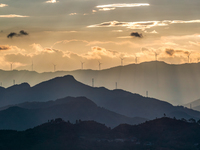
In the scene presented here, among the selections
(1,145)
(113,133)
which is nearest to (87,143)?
(113,133)

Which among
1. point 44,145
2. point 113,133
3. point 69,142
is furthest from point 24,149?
point 113,133

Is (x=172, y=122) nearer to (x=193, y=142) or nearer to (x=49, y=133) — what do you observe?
(x=193, y=142)

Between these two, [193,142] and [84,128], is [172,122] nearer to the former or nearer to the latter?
[193,142]

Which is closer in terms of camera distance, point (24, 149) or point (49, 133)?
point (24, 149)

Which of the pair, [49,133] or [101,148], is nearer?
[101,148]

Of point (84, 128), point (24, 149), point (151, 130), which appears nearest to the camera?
point (24, 149)

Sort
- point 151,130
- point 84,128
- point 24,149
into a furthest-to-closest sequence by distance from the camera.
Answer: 1. point 84,128
2. point 151,130
3. point 24,149
